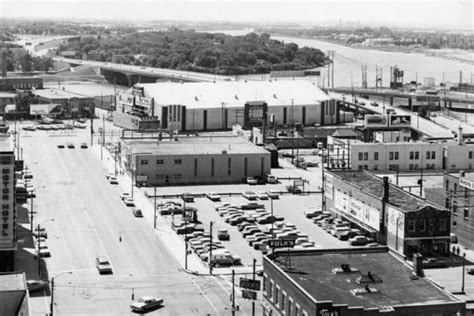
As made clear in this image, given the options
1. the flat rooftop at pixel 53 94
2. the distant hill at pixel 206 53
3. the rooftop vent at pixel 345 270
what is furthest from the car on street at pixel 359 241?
the distant hill at pixel 206 53

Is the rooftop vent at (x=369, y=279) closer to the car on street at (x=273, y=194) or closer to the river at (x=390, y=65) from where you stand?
the car on street at (x=273, y=194)

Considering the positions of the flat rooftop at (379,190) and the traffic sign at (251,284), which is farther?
the flat rooftop at (379,190)

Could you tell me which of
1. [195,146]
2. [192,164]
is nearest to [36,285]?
[192,164]

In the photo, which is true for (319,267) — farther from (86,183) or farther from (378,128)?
(378,128)

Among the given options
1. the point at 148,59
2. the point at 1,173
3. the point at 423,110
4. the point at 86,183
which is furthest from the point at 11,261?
the point at 148,59

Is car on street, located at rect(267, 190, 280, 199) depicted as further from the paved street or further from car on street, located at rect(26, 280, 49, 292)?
car on street, located at rect(26, 280, 49, 292)

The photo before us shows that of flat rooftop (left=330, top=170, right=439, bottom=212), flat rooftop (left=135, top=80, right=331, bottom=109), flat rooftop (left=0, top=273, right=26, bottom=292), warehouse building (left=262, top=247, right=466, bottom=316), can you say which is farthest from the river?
flat rooftop (left=0, top=273, right=26, bottom=292)

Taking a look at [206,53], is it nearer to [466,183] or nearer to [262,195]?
[262,195]
